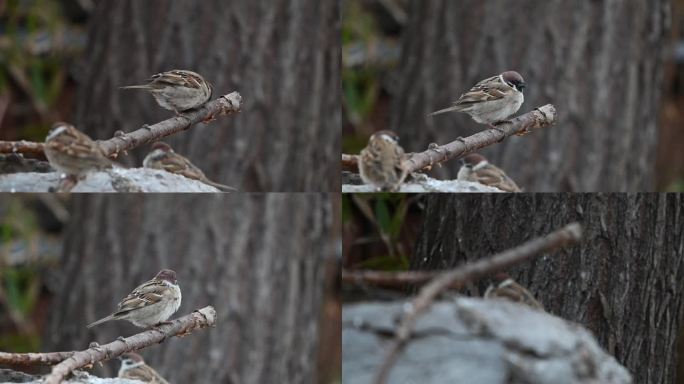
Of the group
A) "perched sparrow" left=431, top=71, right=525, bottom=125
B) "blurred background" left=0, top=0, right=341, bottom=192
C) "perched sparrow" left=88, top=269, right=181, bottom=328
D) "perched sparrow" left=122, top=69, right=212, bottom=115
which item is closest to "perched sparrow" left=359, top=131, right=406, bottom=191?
"perched sparrow" left=431, top=71, right=525, bottom=125

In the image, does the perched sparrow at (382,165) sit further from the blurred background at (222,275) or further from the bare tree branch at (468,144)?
the blurred background at (222,275)

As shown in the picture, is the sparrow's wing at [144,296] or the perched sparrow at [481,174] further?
the sparrow's wing at [144,296]

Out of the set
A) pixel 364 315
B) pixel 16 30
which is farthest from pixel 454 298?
pixel 16 30

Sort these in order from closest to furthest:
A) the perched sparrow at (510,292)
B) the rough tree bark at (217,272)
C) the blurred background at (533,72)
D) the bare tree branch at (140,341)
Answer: the perched sparrow at (510,292), the bare tree branch at (140,341), the blurred background at (533,72), the rough tree bark at (217,272)

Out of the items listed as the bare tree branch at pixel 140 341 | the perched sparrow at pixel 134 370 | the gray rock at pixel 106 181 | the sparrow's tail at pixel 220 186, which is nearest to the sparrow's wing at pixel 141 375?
the perched sparrow at pixel 134 370

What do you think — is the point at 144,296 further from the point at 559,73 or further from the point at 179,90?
the point at 559,73

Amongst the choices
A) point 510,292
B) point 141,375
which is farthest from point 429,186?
point 141,375

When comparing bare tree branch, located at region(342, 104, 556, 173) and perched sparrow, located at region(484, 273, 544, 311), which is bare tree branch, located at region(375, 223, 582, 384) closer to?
perched sparrow, located at region(484, 273, 544, 311)
